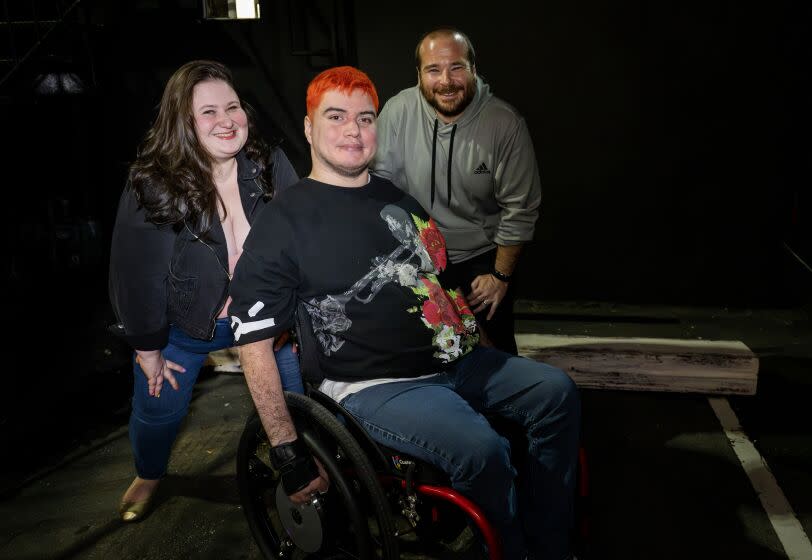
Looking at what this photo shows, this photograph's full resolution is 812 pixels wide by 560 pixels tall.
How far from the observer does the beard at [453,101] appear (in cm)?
286

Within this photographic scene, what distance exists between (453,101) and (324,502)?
1807 millimetres

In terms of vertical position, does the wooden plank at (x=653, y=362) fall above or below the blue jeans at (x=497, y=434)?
below

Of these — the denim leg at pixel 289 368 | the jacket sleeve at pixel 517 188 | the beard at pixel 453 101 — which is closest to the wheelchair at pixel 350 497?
the denim leg at pixel 289 368

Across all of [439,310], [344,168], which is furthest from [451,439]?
[344,168]

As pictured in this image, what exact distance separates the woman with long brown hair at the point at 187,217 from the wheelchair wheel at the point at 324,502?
0.54 metres

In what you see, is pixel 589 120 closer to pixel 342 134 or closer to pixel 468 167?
pixel 468 167

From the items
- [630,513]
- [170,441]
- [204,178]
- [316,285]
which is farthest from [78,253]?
[630,513]

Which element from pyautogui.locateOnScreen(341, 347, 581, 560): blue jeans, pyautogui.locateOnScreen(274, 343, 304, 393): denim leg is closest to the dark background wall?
pyautogui.locateOnScreen(274, 343, 304, 393): denim leg

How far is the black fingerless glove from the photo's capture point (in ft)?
6.51

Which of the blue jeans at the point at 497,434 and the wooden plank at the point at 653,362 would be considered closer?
the blue jeans at the point at 497,434

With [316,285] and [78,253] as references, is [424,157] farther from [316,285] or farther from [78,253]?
[78,253]

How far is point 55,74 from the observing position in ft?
15.5

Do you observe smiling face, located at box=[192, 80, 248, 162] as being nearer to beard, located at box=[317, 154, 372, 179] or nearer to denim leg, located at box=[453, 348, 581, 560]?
beard, located at box=[317, 154, 372, 179]

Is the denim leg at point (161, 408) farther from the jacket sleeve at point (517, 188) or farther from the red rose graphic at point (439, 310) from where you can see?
the jacket sleeve at point (517, 188)
